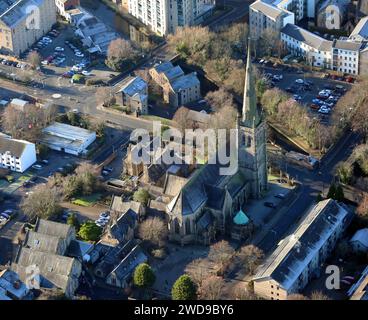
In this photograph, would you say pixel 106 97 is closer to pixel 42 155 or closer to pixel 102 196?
pixel 42 155

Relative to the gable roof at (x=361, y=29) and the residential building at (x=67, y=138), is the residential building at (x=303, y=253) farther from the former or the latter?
the gable roof at (x=361, y=29)

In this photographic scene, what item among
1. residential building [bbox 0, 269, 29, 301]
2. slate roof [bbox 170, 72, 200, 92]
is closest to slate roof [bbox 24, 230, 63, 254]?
residential building [bbox 0, 269, 29, 301]

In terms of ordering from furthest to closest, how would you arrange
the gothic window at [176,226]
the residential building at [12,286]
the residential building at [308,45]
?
the residential building at [308,45] < the gothic window at [176,226] < the residential building at [12,286]

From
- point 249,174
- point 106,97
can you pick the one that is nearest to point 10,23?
point 106,97

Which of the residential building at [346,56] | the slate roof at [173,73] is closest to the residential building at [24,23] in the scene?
the slate roof at [173,73]

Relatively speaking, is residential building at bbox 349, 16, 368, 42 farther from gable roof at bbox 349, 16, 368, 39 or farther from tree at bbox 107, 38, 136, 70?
tree at bbox 107, 38, 136, 70

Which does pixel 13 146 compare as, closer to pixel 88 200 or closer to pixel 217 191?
pixel 88 200
